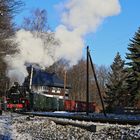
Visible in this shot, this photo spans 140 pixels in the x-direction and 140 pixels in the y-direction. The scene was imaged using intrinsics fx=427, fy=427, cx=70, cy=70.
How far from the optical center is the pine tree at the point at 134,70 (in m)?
53.1

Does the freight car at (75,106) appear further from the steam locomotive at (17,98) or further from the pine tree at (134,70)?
the steam locomotive at (17,98)

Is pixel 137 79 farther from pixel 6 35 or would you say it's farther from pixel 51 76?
pixel 51 76

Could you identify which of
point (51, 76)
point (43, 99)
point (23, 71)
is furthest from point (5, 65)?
point (51, 76)

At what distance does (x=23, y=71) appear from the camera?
57594mm

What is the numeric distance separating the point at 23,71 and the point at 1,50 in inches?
484

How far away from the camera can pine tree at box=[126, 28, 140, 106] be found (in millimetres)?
53094

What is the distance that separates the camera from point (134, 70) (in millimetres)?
55094

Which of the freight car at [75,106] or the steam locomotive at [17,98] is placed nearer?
the steam locomotive at [17,98]

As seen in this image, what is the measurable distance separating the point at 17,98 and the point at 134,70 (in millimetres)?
15604

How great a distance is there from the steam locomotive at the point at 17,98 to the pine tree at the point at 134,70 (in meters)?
13.3

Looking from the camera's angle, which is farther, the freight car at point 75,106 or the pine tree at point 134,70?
the freight car at point 75,106

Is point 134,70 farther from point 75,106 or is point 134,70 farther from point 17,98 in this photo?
point 75,106

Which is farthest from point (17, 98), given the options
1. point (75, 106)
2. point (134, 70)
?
point (75, 106)

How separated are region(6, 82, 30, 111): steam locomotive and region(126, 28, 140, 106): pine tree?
13284 millimetres
